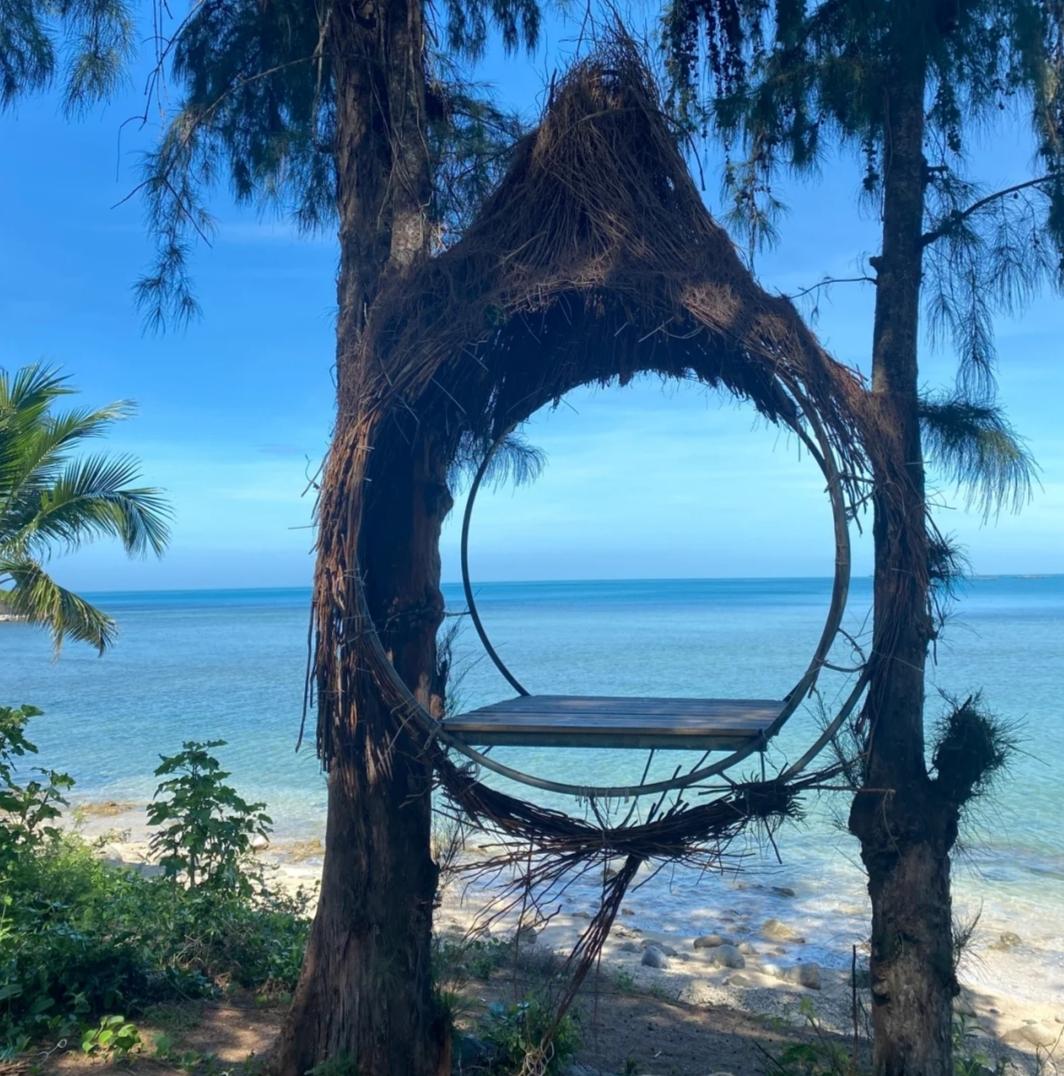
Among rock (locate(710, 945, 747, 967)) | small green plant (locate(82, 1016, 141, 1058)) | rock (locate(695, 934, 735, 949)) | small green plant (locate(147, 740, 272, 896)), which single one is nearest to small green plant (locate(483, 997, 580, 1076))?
small green plant (locate(82, 1016, 141, 1058))

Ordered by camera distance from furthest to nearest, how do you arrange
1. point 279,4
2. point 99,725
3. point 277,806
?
point 99,725 < point 277,806 < point 279,4

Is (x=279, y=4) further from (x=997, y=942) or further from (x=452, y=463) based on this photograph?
(x=997, y=942)

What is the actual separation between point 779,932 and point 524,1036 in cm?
486

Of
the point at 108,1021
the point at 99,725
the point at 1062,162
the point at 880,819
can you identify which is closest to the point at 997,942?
the point at 880,819

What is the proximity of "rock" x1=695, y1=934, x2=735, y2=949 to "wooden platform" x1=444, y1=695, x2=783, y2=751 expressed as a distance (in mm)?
4812

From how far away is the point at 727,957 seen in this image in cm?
764

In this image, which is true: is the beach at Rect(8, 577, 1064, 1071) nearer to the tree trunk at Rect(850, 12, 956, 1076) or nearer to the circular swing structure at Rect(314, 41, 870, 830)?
the tree trunk at Rect(850, 12, 956, 1076)

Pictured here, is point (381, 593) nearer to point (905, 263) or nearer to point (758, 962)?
point (905, 263)

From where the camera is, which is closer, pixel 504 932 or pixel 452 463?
pixel 452 463

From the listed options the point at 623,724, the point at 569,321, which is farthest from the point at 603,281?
the point at 623,724

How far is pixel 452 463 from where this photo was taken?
14.5 ft

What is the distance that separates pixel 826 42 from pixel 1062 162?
1082 mm

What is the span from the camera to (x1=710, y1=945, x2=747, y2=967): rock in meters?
7.59

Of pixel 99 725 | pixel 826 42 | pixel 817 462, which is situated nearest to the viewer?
pixel 817 462
